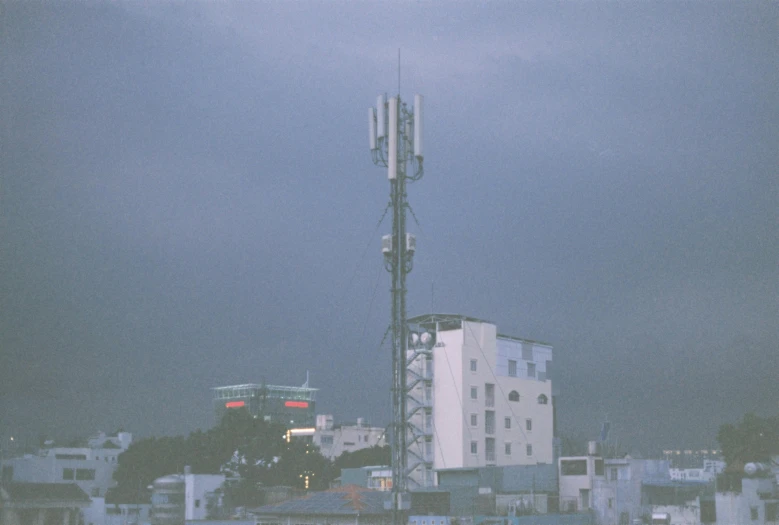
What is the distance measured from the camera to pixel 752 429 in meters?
73.8

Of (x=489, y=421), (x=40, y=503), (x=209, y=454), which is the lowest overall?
(x=40, y=503)

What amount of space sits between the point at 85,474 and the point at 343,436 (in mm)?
55666

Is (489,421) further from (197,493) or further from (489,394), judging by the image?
(197,493)

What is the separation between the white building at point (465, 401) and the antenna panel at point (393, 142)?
30.3m

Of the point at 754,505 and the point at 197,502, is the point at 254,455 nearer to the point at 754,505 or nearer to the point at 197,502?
the point at 197,502

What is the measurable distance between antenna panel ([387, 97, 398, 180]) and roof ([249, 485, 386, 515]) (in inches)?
762

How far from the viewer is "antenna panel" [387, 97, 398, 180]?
5134 cm

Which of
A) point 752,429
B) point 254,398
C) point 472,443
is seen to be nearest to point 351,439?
point 254,398

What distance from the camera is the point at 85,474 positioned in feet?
294

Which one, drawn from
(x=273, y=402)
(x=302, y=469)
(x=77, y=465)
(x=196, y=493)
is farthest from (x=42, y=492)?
(x=273, y=402)

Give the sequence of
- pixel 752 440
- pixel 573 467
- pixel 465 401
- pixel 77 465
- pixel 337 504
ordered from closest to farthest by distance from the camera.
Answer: pixel 337 504 < pixel 573 467 < pixel 752 440 < pixel 465 401 < pixel 77 465

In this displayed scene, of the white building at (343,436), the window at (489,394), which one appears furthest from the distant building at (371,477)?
the white building at (343,436)

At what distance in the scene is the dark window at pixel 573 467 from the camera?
61.4 m

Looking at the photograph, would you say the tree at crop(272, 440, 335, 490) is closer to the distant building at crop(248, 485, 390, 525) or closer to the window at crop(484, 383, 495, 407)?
the window at crop(484, 383, 495, 407)
